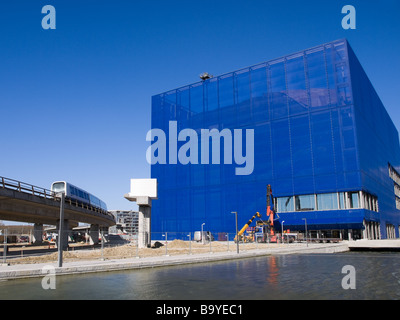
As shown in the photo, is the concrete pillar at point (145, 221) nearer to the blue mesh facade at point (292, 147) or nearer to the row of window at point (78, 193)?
the row of window at point (78, 193)

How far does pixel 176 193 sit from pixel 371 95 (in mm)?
52411

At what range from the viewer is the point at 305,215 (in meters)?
69.8

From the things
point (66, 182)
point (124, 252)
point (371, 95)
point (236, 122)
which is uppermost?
point (371, 95)

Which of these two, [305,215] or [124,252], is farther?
[305,215]

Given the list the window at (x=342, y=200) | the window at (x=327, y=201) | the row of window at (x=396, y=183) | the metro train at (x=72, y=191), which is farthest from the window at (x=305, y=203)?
the row of window at (x=396, y=183)

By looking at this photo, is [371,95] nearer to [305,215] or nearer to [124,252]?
[305,215]

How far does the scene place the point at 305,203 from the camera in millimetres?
70688

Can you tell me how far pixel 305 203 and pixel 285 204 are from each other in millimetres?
4168

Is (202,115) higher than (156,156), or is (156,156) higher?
(202,115)

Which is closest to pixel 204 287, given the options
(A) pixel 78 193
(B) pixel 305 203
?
(A) pixel 78 193

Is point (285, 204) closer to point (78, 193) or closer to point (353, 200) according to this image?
point (353, 200)

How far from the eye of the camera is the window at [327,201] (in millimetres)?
67331

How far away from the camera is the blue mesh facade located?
67500mm
